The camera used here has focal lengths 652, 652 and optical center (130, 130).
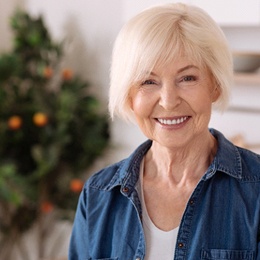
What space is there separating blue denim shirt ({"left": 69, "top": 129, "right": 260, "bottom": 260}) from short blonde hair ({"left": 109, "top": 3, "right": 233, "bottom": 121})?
0.64 ft

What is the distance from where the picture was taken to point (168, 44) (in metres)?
1.47

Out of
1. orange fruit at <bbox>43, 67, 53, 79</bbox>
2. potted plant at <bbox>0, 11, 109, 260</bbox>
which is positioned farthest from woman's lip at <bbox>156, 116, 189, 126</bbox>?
orange fruit at <bbox>43, 67, 53, 79</bbox>

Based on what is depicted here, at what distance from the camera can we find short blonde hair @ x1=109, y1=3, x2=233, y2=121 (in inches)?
58.1

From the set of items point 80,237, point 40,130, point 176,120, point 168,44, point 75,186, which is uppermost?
point 168,44

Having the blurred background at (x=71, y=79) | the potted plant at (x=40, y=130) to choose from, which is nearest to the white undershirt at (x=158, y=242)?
the blurred background at (x=71, y=79)

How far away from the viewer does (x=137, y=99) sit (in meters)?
1.56

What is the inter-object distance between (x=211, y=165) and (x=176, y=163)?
0.10 meters

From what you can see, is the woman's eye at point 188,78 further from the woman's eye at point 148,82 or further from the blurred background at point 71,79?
the blurred background at point 71,79

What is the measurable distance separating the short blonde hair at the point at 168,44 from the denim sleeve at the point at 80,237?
341 mm

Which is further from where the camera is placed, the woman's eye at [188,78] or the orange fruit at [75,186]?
the orange fruit at [75,186]

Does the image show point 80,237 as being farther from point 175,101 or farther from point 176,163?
point 175,101

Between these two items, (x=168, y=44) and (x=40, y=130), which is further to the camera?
(x=40, y=130)

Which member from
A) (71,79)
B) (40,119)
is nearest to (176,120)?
(40,119)

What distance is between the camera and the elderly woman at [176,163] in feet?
4.88
